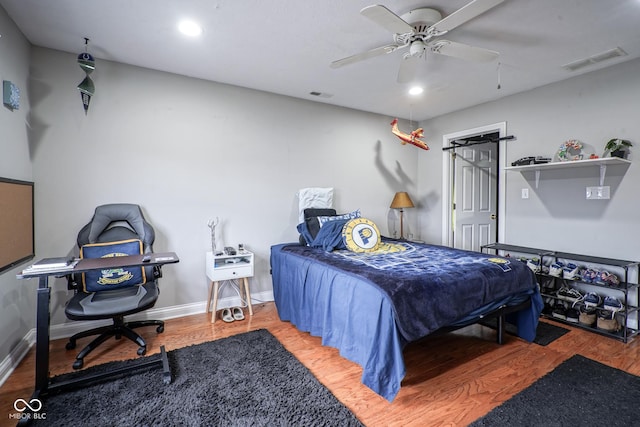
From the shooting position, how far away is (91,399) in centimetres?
184

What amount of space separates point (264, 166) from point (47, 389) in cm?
262

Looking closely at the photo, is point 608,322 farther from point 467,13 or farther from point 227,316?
point 227,316

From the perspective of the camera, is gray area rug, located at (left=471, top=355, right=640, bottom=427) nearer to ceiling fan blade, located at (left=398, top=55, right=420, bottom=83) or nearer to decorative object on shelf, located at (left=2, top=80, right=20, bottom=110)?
ceiling fan blade, located at (left=398, top=55, right=420, bottom=83)

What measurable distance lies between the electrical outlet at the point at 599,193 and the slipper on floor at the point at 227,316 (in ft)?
12.6

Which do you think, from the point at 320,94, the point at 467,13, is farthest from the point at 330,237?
the point at 467,13

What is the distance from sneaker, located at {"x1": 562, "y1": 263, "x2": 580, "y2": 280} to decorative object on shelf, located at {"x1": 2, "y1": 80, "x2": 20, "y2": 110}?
493cm

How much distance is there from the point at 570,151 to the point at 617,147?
42 centimetres

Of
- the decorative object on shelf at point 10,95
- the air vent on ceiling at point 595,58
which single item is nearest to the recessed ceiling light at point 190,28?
the decorative object on shelf at point 10,95

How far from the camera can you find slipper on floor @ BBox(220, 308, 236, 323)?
3.05 m

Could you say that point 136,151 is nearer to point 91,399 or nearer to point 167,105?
point 167,105

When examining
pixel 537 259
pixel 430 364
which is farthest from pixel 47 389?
pixel 537 259

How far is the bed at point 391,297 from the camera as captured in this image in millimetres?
1809

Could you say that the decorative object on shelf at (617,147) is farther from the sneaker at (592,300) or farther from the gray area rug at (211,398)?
the gray area rug at (211,398)

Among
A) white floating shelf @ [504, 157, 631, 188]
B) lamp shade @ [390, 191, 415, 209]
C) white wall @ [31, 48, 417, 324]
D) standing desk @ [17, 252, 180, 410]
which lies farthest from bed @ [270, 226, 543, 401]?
lamp shade @ [390, 191, 415, 209]
